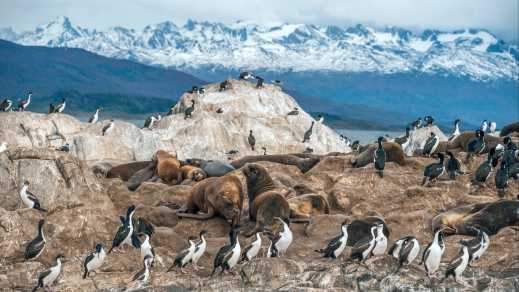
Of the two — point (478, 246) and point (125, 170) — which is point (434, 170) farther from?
point (125, 170)

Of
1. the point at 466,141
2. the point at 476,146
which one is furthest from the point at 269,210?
the point at 466,141

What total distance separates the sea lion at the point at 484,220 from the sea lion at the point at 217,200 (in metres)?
4.17

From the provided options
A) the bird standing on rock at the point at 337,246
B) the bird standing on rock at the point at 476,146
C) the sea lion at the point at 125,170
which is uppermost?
the bird standing on rock at the point at 476,146

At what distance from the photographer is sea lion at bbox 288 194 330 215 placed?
20031 millimetres

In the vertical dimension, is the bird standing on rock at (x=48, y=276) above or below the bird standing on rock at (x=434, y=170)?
below

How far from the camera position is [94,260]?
51.0 feet

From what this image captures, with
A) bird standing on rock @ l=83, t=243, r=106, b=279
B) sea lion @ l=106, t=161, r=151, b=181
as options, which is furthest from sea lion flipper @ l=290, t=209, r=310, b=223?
sea lion @ l=106, t=161, r=151, b=181

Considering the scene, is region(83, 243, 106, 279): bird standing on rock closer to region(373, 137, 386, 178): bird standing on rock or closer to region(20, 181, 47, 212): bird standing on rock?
region(20, 181, 47, 212): bird standing on rock

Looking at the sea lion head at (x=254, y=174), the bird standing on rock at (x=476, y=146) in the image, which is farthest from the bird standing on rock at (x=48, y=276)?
the bird standing on rock at (x=476, y=146)

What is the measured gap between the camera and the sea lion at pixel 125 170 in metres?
28.0

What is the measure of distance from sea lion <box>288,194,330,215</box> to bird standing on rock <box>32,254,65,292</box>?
20.1 feet

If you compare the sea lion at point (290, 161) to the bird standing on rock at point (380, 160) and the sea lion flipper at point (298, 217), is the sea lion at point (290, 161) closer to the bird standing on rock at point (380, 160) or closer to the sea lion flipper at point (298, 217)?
the bird standing on rock at point (380, 160)

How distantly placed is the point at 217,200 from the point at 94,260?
469cm

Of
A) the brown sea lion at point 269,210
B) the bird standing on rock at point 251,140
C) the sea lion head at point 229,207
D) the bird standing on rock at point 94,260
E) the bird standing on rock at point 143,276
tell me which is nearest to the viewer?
the bird standing on rock at point 143,276
